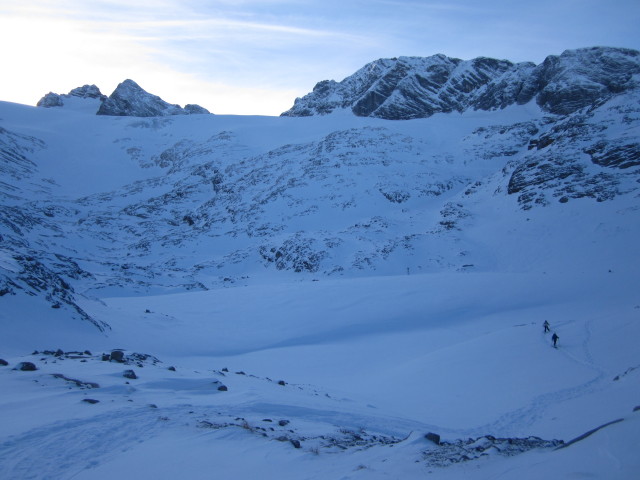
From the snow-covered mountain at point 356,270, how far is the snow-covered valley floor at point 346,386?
0.10 m

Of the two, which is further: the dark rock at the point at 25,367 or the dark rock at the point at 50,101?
the dark rock at the point at 50,101

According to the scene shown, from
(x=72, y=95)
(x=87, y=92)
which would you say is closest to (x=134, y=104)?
(x=87, y=92)

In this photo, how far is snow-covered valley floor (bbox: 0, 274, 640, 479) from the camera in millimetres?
6051

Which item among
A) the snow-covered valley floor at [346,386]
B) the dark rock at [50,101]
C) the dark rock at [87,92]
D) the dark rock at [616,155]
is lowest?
the snow-covered valley floor at [346,386]

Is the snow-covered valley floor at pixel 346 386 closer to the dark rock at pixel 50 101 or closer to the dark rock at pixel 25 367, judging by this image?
the dark rock at pixel 25 367

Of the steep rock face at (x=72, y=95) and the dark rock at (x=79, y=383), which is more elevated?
the steep rock face at (x=72, y=95)

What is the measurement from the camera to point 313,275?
140 ft

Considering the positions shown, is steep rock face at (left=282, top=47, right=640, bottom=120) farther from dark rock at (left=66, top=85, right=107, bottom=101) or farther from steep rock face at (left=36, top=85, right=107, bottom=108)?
steep rock face at (left=36, top=85, right=107, bottom=108)

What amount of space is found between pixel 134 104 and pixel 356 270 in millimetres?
117097

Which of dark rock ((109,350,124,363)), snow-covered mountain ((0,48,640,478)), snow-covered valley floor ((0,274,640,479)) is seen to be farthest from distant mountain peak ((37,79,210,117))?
dark rock ((109,350,124,363))

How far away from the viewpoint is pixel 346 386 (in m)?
16.7

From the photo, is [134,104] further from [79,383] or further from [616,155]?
[79,383]

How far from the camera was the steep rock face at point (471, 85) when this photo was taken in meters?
81.8

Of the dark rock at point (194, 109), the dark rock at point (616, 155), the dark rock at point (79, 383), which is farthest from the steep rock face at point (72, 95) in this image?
the dark rock at point (79, 383)
